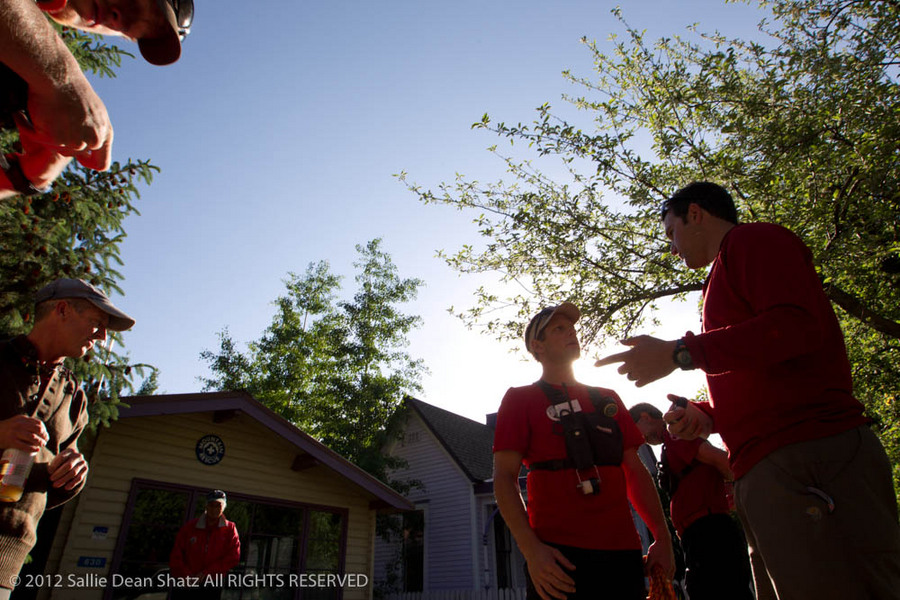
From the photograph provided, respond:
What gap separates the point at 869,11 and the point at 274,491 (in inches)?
575

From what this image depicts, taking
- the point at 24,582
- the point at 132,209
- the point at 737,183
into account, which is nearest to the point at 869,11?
the point at 737,183

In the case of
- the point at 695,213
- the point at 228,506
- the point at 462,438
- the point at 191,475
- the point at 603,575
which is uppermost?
the point at 462,438

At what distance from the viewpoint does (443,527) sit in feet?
63.5

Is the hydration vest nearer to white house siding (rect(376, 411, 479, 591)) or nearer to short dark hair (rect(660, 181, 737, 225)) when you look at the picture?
short dark hair (rect(660, 181, 737, 225))

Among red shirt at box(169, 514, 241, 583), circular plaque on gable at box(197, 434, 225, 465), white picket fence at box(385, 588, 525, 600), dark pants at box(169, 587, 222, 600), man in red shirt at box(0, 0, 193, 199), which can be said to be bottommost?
white picket fence at box(385, 588, 525, 600)

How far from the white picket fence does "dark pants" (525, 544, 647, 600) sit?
14.1 m

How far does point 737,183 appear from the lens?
810 cm

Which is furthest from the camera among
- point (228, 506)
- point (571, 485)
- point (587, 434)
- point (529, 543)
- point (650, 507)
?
point (228, 506)

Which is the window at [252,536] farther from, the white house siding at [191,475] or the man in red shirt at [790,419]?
the man in red shirt at [790,419]

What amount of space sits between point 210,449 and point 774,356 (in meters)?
11.5

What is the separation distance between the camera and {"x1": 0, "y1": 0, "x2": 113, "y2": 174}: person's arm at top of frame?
3.92ft

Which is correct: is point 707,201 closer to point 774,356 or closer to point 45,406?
point 774,356

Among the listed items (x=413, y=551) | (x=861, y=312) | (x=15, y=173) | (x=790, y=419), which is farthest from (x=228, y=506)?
(x=861, y=312)

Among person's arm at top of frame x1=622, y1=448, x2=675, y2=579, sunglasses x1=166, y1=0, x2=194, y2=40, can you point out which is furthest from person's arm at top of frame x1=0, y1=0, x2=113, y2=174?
person's arm at top of frame x1=622, y1=448, x2=675, y2=579
